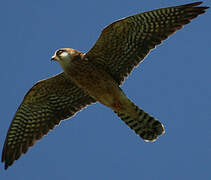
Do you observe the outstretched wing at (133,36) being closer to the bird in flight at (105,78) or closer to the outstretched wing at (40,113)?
the bird in flight at (105,78)

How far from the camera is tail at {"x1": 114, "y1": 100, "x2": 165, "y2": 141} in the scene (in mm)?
10195

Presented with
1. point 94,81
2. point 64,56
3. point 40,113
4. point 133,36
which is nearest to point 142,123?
point 94,81

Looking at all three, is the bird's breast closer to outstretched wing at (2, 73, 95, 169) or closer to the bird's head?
the bird's head

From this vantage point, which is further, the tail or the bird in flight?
the tail

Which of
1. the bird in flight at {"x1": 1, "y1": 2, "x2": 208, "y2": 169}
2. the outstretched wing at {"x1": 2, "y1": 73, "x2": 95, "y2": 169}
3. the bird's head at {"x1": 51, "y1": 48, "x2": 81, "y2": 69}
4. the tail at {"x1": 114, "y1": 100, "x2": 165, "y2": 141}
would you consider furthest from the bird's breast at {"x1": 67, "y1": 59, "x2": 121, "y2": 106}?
the outstretched wing at {"x1": 2, "y1": 73, "x2": 95, "y2": 169}

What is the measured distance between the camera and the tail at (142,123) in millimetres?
10195

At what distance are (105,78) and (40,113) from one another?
1867mm

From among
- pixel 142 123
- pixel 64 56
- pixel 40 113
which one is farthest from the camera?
pixel 40 113

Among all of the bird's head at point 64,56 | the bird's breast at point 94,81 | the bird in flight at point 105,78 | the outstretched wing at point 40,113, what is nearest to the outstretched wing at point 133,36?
the bird in flight at point 105,78

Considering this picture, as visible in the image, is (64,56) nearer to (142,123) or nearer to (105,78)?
(105,78)

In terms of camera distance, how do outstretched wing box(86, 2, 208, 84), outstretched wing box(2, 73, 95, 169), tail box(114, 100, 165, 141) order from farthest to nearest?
outstretched wing box(2, 73, 95, 169) < tail box(114, 100, 165, 141) < outstretched wing box(86, 2, 208, 84)

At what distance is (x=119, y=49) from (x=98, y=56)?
0.46 m

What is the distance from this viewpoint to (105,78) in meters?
10.1

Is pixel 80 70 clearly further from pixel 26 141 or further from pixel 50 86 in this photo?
pixel 26 141
